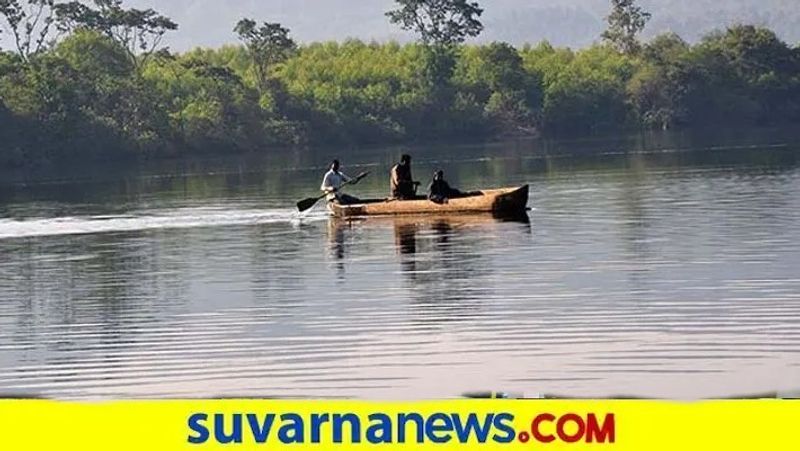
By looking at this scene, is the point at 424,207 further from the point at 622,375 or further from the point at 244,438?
the point at 244,438

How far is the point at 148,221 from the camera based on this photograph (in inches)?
1522

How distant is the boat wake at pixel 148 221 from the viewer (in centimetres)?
3641

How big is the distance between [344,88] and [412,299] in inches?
3748

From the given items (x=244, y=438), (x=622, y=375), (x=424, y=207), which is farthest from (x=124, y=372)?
(x=424, y=207)

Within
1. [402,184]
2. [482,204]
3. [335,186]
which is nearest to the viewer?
[482,204]

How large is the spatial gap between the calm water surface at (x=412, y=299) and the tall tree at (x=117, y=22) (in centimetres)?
7003

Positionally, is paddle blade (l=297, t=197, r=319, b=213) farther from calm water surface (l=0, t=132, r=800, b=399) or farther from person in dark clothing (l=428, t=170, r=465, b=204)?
person in dark clothing (l=428, t=170, r=465, b=204)

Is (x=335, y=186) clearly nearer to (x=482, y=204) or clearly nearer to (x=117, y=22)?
(x=482, y=204)

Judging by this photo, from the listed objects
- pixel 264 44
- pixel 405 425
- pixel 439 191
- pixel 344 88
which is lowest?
pixel 439 191

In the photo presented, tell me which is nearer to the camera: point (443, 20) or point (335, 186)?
point (335, 186)

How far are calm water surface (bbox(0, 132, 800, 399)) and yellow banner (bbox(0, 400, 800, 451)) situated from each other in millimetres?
8207

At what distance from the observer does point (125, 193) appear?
5450 cm

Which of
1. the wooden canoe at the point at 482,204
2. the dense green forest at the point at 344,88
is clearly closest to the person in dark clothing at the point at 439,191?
the wooden canoe at the point at 482,204

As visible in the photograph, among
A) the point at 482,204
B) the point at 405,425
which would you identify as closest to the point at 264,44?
the point at 482,204
